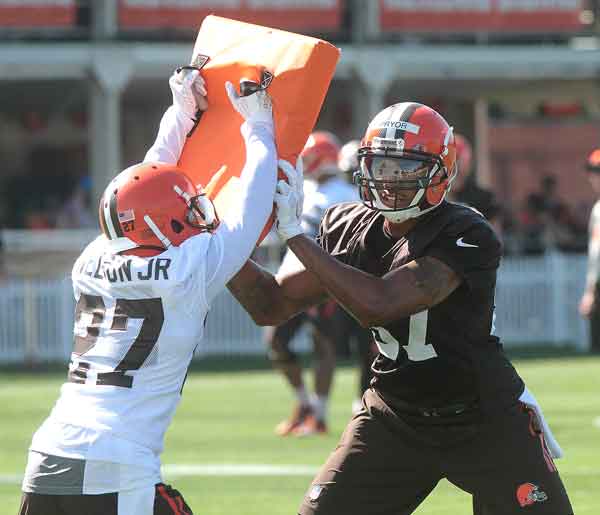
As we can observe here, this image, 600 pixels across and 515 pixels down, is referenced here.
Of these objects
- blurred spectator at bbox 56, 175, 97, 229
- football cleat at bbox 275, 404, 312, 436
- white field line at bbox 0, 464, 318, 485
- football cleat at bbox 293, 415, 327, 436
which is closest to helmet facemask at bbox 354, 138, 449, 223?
white field line at bbox 0, 464, 318, 485

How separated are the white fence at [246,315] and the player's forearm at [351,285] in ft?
42.4

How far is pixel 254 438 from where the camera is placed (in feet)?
36.8

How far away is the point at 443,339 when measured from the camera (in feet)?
17.8

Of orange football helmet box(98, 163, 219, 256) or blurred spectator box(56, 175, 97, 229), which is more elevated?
orange football helmet box(98, 163, 219, 256)

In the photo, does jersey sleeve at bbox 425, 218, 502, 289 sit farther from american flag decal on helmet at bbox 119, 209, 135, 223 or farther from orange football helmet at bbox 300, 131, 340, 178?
orange football helmet at bbox 300, 131, 340, 178

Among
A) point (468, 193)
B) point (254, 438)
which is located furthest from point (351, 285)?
point (254, 438)

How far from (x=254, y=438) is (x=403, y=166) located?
6073 mm

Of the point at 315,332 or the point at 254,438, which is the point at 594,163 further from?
the point at 254,438

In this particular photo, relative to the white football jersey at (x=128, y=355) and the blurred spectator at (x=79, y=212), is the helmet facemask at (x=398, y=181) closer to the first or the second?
the white football jersey at (x=128, y=355)

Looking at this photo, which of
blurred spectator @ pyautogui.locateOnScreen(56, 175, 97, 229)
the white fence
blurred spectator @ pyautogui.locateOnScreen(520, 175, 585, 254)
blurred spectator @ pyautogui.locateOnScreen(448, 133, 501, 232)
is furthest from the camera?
blurred spectator @ pyautogui.locateOnScreen(56, 175, 97, 229)

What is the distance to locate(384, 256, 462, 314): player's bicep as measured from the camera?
5250mm

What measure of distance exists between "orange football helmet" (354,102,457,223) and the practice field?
3.10 m

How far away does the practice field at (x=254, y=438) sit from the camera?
338 inches

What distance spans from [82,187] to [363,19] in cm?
502
